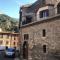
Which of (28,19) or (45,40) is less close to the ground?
(28,19)

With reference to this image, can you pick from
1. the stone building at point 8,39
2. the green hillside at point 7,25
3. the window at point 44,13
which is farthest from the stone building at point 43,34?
the green hillside at point 7,25

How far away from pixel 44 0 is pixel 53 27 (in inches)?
244

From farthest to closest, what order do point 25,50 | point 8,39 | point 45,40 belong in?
point 8,39, point 25,50, point 45,40

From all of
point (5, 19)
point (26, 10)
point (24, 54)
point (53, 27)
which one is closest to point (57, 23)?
point (53, 27)

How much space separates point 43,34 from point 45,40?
0.95 meters

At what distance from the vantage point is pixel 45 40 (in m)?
20.1

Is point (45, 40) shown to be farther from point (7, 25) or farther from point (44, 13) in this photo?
point (7, 25)

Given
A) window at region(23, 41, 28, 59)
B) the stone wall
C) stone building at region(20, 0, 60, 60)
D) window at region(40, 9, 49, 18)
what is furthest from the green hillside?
window at region(40, 9, 49, 18)

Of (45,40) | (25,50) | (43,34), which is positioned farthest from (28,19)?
(45,40)

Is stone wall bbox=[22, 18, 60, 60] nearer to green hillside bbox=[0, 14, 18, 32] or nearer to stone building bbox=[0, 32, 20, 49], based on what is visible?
stone building bbox=[0, 32, 20, 49]

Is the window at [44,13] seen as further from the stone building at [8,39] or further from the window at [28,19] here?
the stone building at [8,39]

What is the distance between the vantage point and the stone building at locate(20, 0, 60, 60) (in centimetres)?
1841

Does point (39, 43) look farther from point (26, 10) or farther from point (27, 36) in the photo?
point (26, 10)

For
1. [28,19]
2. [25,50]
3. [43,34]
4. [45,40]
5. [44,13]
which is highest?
[44,13]
